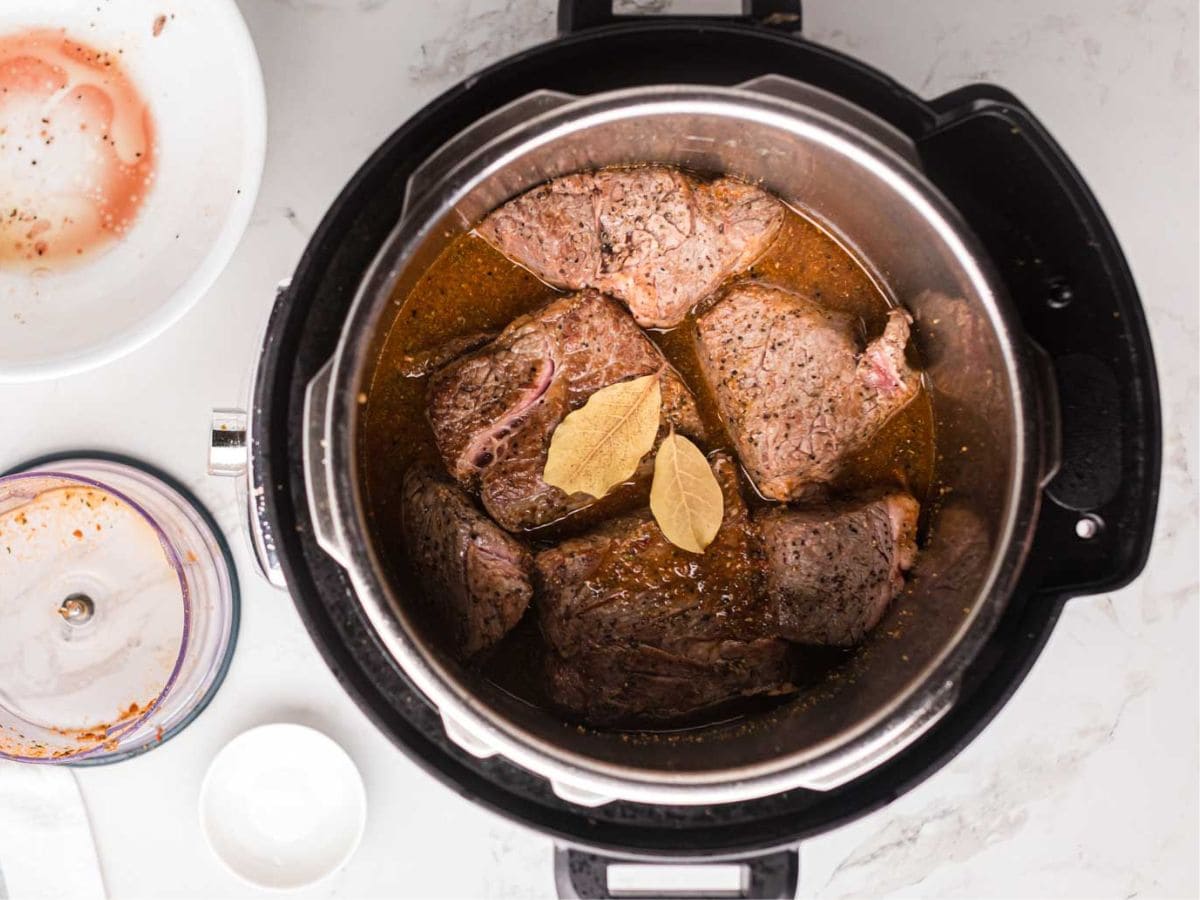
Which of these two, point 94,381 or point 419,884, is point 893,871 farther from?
point 94,381

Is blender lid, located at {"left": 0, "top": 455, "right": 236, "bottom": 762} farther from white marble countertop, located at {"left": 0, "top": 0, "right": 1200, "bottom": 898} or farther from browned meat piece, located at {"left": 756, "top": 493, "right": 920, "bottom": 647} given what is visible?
browned meat piece, located at {"left": 756, "top": 493, "right": 920, "bottom": 647}

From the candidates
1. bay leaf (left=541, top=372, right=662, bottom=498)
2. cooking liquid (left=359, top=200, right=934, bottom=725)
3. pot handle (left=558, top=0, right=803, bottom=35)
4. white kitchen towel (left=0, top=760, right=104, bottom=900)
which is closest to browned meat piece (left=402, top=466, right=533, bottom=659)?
cooking liquid (left=359, top=200, right=934, bottom=725)

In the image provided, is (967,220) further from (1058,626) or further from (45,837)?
(45,837)

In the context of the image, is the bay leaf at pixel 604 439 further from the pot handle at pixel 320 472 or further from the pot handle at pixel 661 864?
the pot handle at pixel 661 864

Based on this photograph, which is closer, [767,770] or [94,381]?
[767,770]

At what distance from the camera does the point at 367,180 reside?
1.21 m

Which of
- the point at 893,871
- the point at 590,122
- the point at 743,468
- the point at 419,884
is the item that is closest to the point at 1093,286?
the point at 743,468

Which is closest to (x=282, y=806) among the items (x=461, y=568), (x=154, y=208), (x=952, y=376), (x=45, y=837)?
(x=45, y=837)

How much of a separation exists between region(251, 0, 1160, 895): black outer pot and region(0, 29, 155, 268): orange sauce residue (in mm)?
485

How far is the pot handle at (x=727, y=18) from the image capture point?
120 centimetres

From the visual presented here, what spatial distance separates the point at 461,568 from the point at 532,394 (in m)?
0.27

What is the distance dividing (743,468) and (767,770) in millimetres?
465

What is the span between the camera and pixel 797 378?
4.53 feet

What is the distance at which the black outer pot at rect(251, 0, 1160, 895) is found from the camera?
1185 millimetres
